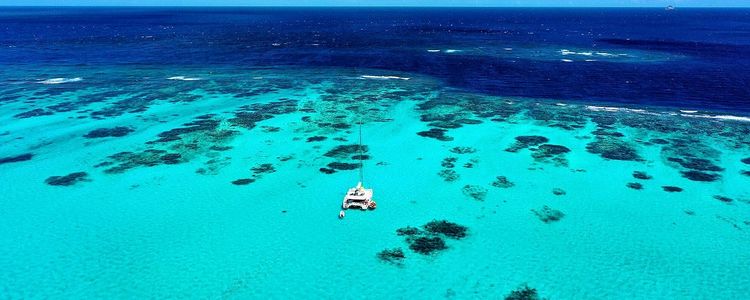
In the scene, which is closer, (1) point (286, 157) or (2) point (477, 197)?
(2) point (477, 197)

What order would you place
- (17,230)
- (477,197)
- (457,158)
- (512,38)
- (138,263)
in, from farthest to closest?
1. (512,38)
2. (457,158)
3. (477,197)
4. (17,230)
5. (138,263)

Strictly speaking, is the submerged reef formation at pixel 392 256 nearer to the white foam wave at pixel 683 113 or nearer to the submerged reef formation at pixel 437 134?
the submerged reef formation at pixel 437 134

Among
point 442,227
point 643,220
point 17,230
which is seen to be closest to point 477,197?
point 442,227

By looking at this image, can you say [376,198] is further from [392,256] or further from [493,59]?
[493,59]

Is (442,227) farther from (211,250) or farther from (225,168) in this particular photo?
(225,168)

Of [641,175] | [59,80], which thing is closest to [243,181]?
[641,175]
